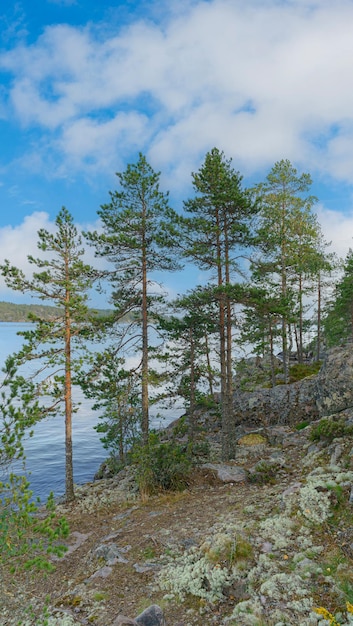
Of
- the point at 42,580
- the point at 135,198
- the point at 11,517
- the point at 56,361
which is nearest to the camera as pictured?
the point at 11,517

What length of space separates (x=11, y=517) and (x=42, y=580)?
4904 mm

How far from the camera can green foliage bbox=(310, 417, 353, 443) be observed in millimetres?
10776

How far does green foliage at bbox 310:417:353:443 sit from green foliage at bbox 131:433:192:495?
461cm

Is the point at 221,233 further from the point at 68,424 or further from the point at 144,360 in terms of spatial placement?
the point at 68,424

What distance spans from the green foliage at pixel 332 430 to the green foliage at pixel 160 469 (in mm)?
4609

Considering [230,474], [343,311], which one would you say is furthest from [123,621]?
[343,311]

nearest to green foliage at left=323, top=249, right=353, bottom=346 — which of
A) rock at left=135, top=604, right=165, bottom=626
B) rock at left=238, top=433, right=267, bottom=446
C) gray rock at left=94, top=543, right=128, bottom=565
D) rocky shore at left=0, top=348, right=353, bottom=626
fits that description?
rock at left=238, top=433, right=267, bottom=446

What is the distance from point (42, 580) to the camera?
8336 mm

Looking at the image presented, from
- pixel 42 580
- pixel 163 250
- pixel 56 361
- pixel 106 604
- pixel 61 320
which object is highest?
pixel 163 250

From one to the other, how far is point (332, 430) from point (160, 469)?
19.6 feet

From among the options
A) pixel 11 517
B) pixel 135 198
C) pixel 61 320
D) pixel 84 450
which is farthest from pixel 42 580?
pixel 84 450

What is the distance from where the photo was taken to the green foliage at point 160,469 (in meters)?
12.7

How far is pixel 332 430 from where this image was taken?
36.7ft

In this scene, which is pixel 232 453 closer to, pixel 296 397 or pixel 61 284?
pixel 296 397
